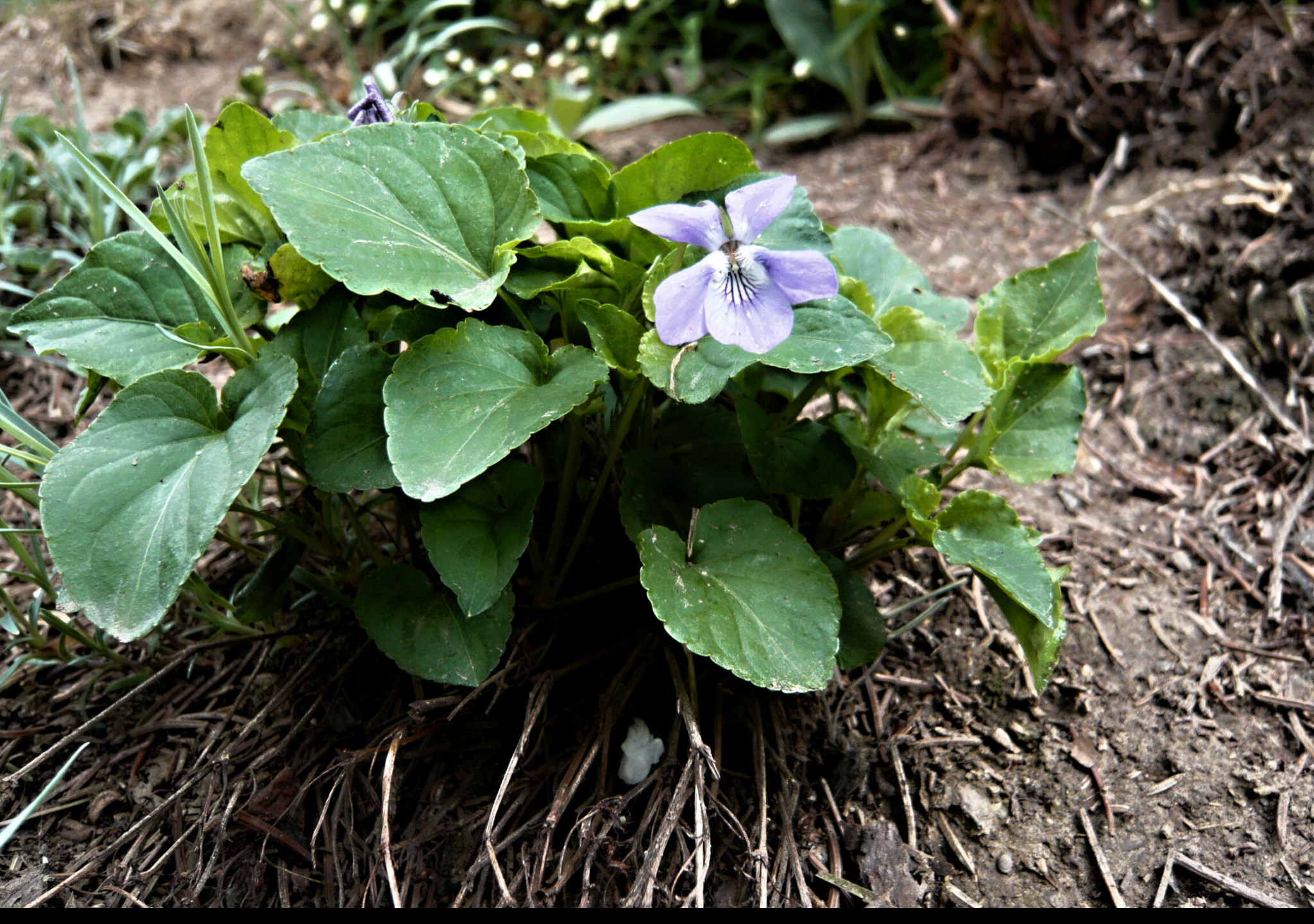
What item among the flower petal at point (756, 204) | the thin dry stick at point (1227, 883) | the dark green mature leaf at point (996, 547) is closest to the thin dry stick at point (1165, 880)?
the thin dry stick at point (1227, 883)

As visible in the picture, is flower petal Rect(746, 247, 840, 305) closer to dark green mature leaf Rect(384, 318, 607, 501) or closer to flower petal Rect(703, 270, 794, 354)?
flower petal Rect(703, 270, 794, 354)

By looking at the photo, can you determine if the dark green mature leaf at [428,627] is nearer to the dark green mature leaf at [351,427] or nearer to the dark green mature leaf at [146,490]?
the dark green mature leaf at [351,427]

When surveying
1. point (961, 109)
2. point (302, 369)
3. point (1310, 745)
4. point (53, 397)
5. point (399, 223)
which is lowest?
point (1310, 745)

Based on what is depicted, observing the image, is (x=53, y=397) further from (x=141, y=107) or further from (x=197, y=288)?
(x=141, y=107)

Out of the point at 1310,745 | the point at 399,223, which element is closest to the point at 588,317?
the point at 399,223

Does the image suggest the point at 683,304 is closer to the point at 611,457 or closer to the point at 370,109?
the point at 611,457

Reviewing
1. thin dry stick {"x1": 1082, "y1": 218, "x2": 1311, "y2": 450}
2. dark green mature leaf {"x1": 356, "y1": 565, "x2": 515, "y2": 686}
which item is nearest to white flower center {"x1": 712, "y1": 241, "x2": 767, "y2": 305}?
dark green mature leaf {"x1": 356, "y1": 565, "x2": 515, "y2": 686}
